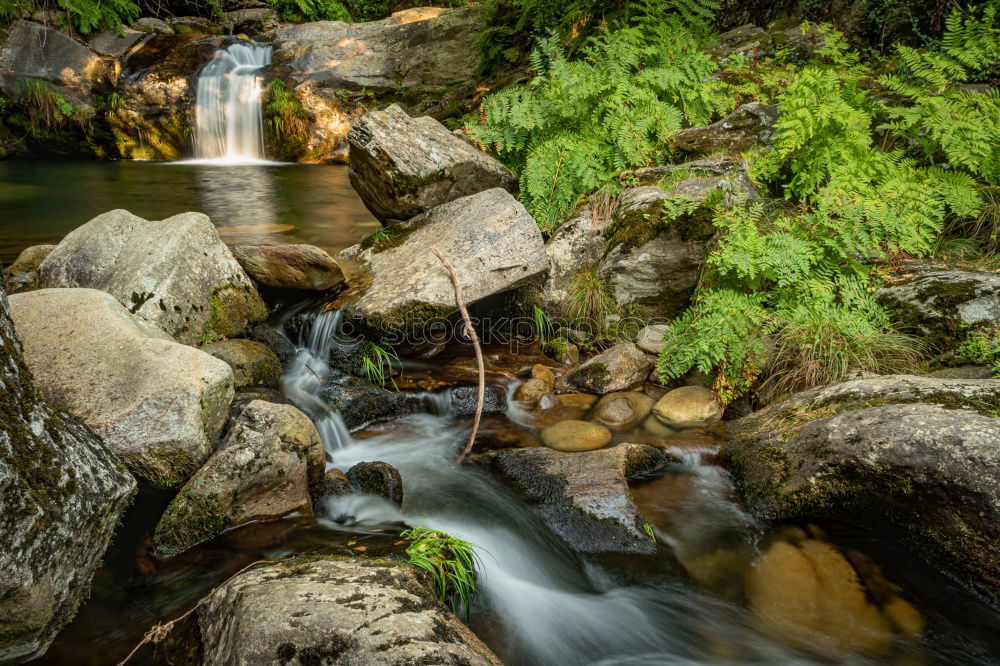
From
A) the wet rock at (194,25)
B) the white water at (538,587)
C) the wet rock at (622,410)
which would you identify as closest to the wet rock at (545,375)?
the wet rock at (622,410)

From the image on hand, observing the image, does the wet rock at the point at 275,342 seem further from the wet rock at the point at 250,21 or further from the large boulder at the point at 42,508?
the wet rock at the point at 250,21

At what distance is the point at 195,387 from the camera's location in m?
3.55

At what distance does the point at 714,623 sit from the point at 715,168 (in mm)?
4403

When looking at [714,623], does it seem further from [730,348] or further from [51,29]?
[51,29]

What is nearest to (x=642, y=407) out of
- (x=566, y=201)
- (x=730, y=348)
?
(x=730, y=348)

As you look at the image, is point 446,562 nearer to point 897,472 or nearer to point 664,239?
point 897,472

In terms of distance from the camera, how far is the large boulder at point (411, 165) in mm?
6180

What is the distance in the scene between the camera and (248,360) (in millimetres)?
4848

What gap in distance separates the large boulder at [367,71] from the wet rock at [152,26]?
396 cm

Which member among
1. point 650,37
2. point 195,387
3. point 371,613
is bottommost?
point 371,613

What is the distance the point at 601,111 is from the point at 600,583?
192 inches

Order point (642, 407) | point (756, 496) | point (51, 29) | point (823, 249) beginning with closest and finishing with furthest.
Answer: point (756, 496), point (823, 249), point (642, 407), point (51, 29)

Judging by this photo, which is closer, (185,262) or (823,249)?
(823,249)

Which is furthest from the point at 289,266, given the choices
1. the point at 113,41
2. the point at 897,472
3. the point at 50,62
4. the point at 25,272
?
the point at 113,41
